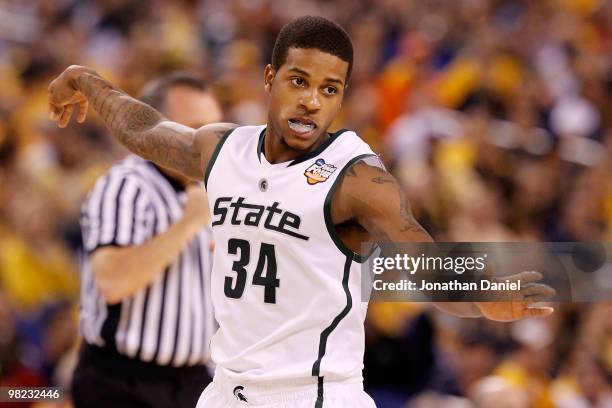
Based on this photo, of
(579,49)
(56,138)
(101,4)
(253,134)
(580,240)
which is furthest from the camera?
(101,4)

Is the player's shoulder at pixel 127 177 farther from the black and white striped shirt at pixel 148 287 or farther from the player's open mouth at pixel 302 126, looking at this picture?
the player's open mouth at pixel 302 126

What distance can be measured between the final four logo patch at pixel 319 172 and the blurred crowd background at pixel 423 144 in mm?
2985

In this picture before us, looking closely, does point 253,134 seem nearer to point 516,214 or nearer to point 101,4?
point 516,214

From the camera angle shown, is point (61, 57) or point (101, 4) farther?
point (101, 4)

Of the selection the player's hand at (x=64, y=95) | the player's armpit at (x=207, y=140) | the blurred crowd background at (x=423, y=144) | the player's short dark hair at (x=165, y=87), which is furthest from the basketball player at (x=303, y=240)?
the blurred crowd background at (x=423, y=144)

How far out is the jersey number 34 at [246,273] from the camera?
363cm

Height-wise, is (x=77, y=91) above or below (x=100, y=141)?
below

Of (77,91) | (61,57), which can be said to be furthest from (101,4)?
(77,91)

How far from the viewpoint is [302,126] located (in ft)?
12.0

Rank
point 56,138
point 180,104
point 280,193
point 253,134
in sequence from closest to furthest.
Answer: point 280,193, point 253,134, point 180,104, point 56,138

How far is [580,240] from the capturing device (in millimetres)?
7852

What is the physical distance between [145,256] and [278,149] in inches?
62.4

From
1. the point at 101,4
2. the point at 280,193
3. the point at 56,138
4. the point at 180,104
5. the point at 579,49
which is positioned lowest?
the point at 280,193

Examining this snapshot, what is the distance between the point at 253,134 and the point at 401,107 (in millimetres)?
5951
